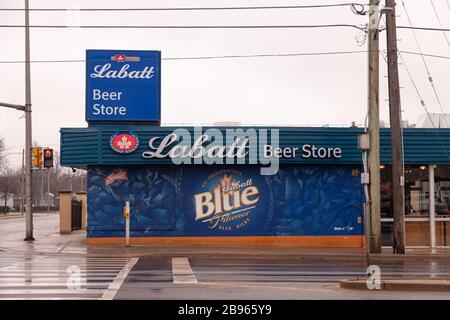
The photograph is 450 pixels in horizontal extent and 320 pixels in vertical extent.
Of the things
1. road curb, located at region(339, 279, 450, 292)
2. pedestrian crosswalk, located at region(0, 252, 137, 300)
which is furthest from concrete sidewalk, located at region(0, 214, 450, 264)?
road curb, located at region(339, 279, 450, 292)

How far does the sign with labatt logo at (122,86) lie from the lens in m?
31.7

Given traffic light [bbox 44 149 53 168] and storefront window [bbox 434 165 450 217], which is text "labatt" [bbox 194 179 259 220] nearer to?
traffic light [bbox 44 149 53 168]

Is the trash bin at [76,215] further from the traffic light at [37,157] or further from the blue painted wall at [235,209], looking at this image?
the blue painted wall at [235,209]

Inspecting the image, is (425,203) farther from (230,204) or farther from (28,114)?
(28,114)

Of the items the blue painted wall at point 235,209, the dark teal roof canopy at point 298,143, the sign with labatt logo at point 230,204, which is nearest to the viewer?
the dark teal roof canopy at point 298,143

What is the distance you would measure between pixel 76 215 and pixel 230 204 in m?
14.3

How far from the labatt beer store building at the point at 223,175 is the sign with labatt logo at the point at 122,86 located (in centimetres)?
4

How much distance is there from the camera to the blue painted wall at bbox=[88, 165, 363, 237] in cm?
3114

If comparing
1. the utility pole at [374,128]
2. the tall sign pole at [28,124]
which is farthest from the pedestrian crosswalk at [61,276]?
the utility pole at [374,128]

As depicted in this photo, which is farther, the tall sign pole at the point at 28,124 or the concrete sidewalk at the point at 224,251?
the tall sign pole at the point at 28,124

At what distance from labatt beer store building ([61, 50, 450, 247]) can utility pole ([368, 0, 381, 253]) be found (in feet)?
14.2

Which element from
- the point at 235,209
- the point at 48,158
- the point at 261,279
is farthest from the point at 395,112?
the point at 48,158
